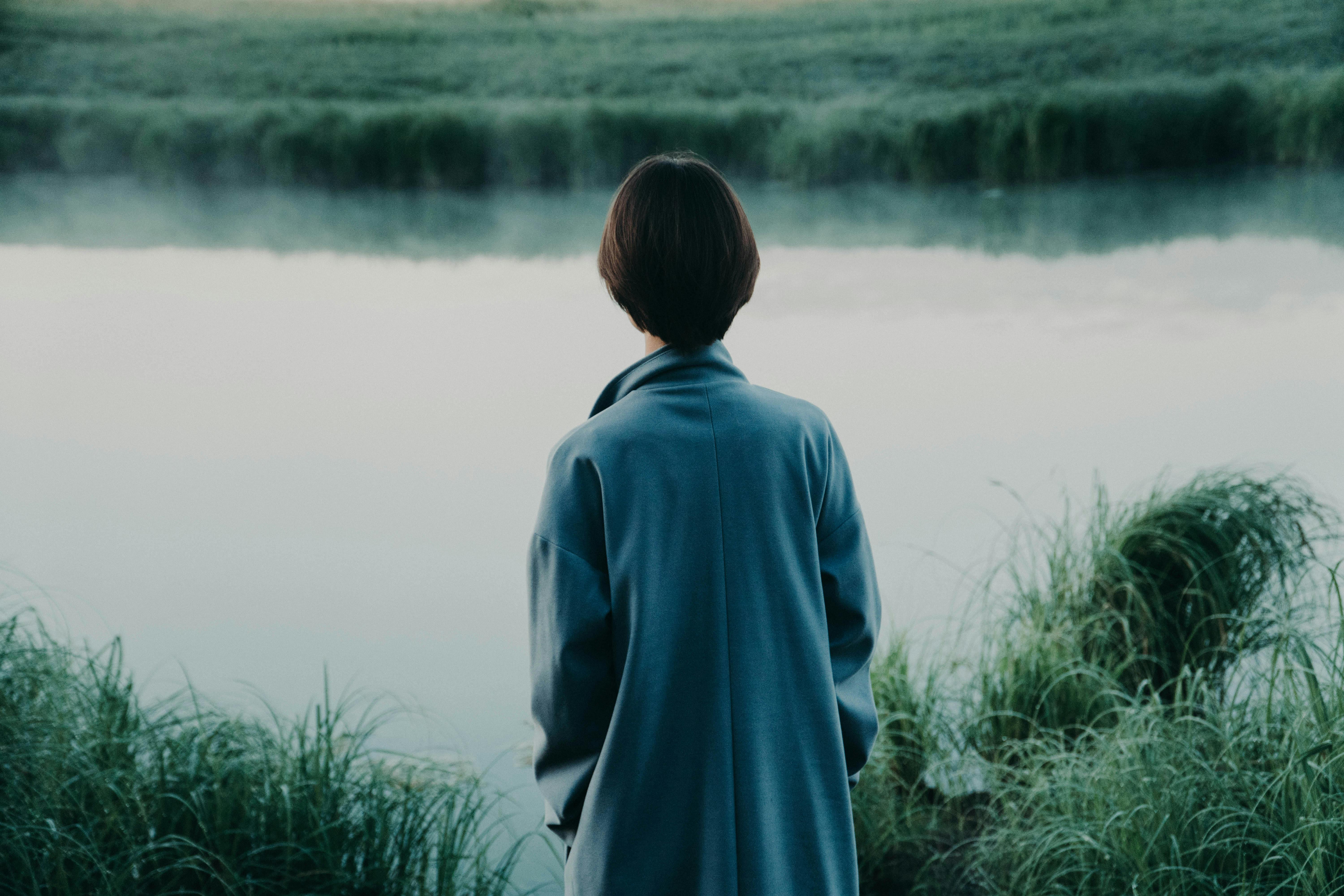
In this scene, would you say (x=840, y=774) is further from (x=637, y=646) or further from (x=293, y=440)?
(x=293, y=440)

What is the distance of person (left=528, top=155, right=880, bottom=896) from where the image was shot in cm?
85

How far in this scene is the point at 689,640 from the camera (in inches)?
34.0

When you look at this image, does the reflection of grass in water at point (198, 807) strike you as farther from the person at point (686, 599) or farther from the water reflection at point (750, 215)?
the water reflection at point (750, 215)

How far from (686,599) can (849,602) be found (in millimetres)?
192

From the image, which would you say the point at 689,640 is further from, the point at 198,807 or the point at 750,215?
the point at 750,215

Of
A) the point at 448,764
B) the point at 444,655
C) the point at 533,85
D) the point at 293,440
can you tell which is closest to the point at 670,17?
the point at 533,85

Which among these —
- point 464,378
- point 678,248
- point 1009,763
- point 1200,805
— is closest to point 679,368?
point 678,248

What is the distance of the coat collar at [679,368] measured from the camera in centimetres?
89

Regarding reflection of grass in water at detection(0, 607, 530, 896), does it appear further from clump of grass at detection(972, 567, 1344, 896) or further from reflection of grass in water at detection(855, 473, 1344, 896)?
clump of grass at detection(972, 567, 1344, 896)

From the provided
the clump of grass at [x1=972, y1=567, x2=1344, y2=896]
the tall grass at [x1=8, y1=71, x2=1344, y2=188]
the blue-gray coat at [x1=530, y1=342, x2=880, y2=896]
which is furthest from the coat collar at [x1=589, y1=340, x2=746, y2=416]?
the tall grass at [x1=8, y1=71, x2=1344, y2=188]

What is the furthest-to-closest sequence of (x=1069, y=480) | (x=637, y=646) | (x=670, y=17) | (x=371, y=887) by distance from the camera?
(x=670, y=17), (x=1069, y=480), (x=371, y=887), (x=637, y=646)

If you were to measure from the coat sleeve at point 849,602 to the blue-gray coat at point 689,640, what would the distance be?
0.03m

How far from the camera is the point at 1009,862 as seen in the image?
175 centimetres

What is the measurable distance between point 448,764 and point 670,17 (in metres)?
2.47
